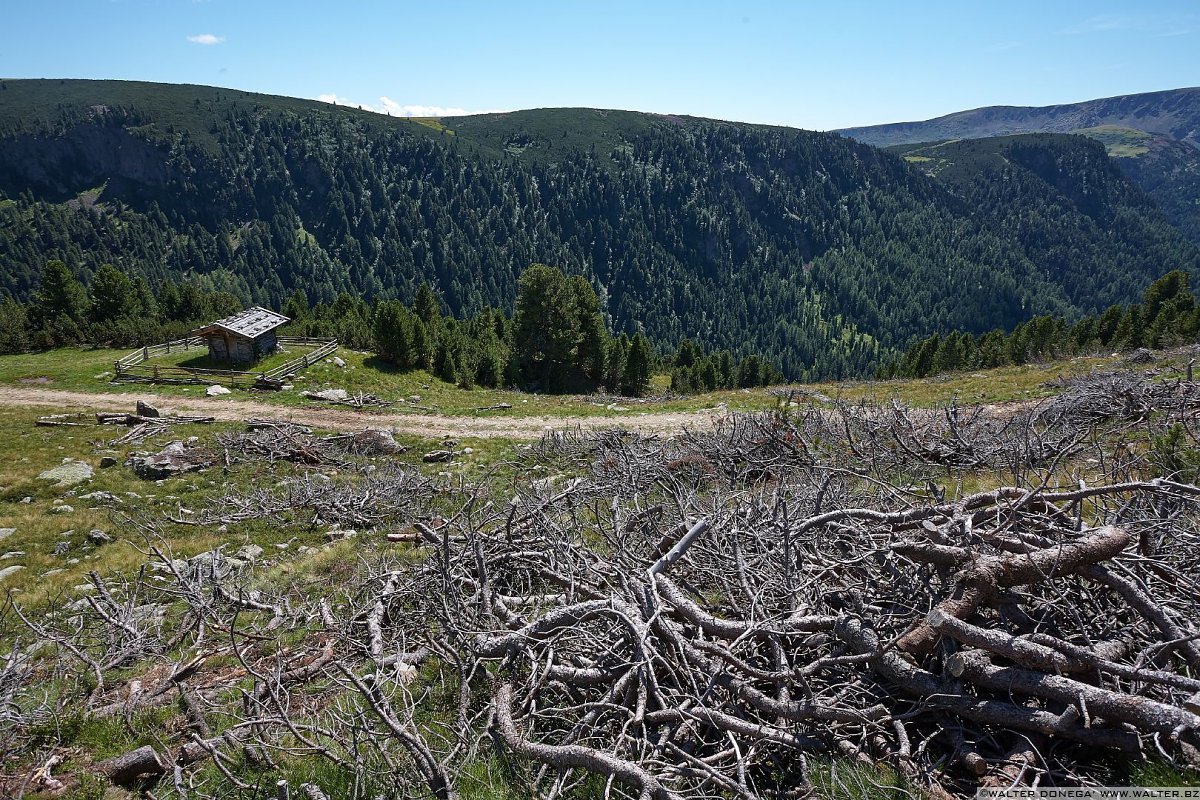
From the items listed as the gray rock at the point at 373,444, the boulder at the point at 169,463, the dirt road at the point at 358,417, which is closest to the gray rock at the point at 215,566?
the boulder at the point at 169,463

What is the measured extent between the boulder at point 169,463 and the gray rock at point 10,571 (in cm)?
594

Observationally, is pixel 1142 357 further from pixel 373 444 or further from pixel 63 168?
pixel 63 168

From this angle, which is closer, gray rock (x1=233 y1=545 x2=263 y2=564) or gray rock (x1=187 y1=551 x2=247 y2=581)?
gray rock (x1=187 y1=551 x2=247 y2=581)

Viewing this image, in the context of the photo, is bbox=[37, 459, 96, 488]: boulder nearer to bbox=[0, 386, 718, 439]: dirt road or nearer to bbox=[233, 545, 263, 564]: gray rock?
bbox=[0, 386, 718, 439]: dirt road

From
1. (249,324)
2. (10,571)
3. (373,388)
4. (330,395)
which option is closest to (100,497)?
(10,571)

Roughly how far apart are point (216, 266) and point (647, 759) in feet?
715

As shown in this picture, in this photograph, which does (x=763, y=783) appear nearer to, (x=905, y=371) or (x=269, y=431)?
(x=269, y=431)

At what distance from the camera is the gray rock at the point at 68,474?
15336mm

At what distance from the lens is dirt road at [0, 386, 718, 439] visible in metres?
22.9

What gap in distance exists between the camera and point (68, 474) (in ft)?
51.6

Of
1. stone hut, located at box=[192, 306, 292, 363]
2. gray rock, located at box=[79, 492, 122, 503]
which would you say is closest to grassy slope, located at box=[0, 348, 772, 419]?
stone hut, located at box=[192, 306, 292, 363]

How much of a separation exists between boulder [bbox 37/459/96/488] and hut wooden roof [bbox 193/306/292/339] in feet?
56.4

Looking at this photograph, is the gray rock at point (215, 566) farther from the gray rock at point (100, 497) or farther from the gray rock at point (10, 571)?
the gray rock at point (100, 497)

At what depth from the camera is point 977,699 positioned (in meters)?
3.33
